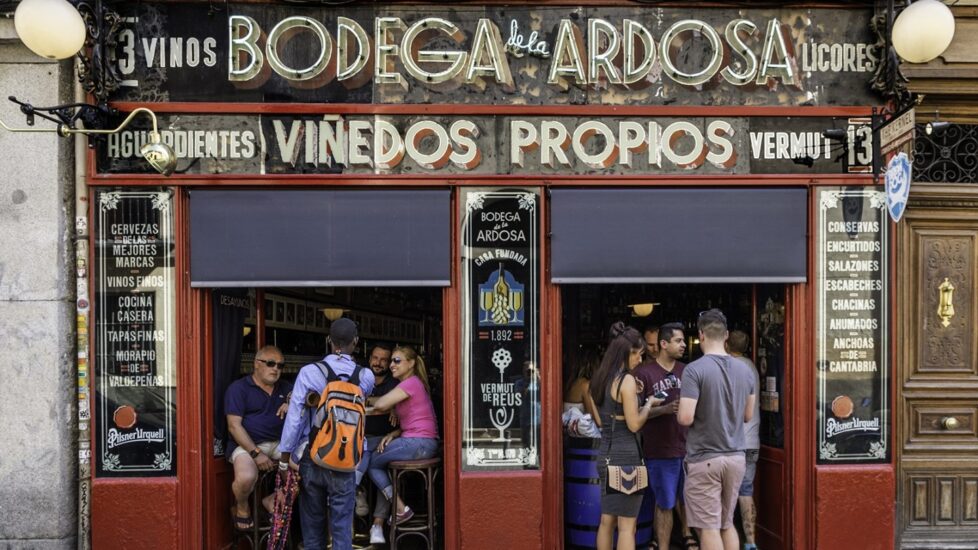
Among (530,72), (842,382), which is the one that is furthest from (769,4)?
(842,382)

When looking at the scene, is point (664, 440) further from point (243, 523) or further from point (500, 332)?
point (243, 523)

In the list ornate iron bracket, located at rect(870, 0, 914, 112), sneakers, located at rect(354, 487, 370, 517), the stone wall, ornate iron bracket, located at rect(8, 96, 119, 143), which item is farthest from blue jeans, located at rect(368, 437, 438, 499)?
ornate iron bracket, located at rect(870, 0, 914, 112)

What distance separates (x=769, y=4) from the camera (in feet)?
23.9

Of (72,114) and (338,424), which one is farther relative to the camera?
(72,114)

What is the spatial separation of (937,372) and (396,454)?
4.80 meters

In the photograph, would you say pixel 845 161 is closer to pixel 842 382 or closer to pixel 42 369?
pixel 842 382

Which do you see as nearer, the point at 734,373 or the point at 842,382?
the point at 734,373

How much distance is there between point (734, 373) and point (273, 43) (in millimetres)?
4553

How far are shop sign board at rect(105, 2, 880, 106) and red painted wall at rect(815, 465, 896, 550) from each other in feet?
10.3

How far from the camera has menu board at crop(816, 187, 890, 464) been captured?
7.14m

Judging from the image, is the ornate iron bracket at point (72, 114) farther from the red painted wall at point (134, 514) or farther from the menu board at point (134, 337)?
the red painted wall at point (134, 514)

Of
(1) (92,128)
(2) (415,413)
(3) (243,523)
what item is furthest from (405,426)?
(1) (92,128)

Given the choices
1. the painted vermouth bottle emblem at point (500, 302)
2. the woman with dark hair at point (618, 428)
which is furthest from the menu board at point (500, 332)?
the woman with dark hair at point (618, 428)

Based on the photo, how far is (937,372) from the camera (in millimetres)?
7523
